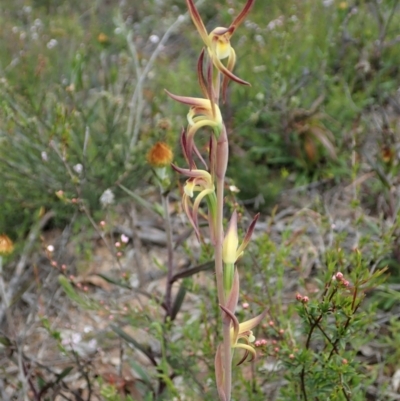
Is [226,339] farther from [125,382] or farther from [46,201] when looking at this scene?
[46,201]

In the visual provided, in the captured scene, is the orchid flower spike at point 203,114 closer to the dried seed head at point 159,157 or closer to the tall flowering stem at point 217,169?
the tall flowering stem at point 217,169

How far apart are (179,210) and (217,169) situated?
39.5 inches

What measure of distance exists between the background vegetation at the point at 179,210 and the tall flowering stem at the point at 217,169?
24cm

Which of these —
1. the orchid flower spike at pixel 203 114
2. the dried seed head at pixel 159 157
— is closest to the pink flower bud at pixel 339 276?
the orchid flower spike at pixel 203 114

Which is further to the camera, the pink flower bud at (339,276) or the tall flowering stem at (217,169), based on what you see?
the pink flower bud at (339,276)

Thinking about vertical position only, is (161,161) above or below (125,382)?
above

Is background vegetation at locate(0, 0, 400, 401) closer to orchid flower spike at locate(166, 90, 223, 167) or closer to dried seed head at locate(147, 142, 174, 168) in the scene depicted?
dried seed head at locate(147, 142, 174, 168)

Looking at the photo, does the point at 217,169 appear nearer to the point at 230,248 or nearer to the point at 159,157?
the point at 230,248

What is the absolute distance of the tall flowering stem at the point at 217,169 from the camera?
2.47 ft

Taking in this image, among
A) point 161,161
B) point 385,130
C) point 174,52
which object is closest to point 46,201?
point 161,161

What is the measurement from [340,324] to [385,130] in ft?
4.73

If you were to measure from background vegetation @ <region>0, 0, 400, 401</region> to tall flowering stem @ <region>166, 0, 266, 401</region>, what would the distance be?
0.80ft

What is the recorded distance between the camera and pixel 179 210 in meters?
1.82

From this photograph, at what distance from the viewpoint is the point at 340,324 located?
109 centimetres
